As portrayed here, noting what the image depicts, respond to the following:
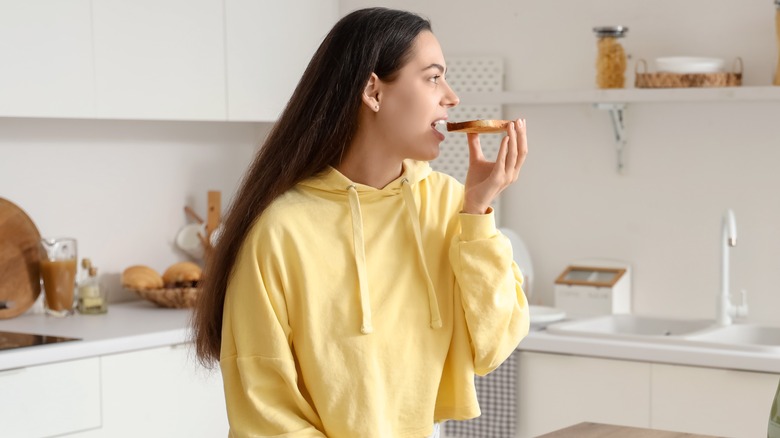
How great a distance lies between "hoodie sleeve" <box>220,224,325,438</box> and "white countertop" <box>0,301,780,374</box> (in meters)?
1.06

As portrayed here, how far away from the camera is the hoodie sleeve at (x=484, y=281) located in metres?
1.48

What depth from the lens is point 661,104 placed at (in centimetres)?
338

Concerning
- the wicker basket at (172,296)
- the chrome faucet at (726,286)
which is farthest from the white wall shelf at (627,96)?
the wicker basket at (172,296)

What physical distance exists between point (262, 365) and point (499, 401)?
1729 mm

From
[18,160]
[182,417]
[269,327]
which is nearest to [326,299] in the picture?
[269,327]

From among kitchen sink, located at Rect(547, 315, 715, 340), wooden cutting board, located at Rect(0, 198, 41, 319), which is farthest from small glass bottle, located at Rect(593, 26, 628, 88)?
wooden cutting board, located at Rect(0, 198, 41, 319)

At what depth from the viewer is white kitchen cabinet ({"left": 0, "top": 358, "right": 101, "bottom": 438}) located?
8.37ft

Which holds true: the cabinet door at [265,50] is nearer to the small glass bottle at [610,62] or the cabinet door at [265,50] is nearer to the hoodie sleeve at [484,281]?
the small glass bottle at [610,62]

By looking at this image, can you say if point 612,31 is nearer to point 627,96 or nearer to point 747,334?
point 627,96

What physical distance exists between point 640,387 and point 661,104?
0.93 meters

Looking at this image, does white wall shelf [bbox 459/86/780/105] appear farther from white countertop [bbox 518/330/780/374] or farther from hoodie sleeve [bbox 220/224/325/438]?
hoodie sleeve [bbox 220/224/325/438]

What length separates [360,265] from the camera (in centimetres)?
150

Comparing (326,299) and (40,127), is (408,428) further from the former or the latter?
(40,127)

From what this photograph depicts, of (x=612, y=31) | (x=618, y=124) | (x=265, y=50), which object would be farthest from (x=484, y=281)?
(x=265, y=50)
